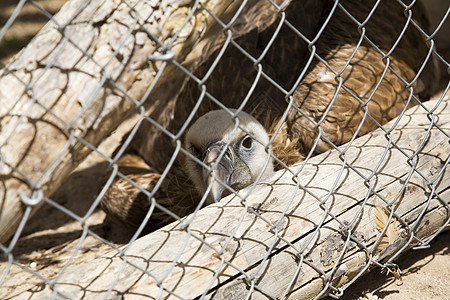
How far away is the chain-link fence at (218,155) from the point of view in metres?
1.61

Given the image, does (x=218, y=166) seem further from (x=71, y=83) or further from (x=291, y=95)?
(x=71, y=83)

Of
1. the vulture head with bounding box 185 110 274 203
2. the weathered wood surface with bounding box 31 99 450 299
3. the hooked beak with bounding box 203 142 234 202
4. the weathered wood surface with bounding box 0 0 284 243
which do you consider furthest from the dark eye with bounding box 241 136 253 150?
the weathered wood surface with bounding box 0 0 284 243

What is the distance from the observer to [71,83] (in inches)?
64.1

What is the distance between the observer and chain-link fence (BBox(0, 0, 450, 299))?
5.28 ft

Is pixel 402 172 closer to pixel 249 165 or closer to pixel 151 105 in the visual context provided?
pixel 249 165

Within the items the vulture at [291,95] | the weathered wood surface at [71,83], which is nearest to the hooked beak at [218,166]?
the vulture at [291,95]

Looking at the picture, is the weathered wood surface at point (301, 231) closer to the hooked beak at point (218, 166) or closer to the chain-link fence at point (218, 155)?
the chain-link fence at point (218, 155)

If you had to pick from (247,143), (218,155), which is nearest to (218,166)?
(218,155)

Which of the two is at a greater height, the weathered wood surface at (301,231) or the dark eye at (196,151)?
the dark eye at (196,151)

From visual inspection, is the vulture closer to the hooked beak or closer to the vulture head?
the vulture head

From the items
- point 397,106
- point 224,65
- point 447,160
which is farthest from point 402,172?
point 224,65

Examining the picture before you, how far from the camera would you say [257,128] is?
2.85 meters

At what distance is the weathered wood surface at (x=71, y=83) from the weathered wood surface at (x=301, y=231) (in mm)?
401

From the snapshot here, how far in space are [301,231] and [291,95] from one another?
1293 mm
